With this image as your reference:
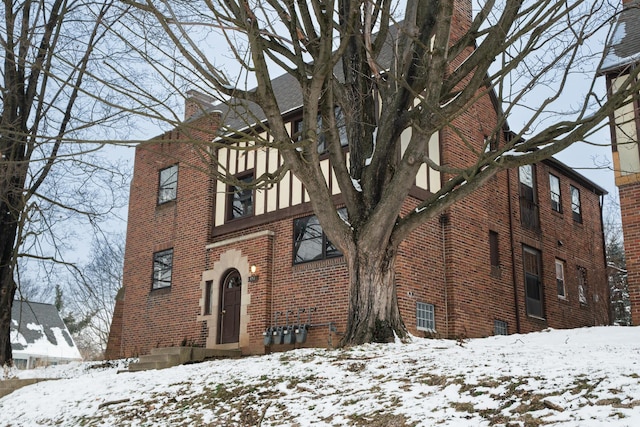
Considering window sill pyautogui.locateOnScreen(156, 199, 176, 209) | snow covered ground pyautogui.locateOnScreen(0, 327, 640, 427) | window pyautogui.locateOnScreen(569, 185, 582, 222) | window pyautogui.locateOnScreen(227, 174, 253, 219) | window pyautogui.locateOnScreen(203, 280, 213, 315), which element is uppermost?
window pyautogui.locateOnScreen(569, 185, 582, 222)

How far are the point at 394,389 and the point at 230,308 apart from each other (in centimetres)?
1197

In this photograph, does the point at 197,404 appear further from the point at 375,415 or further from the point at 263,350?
the point at 263,350

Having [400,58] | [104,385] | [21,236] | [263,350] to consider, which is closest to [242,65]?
[400,58]

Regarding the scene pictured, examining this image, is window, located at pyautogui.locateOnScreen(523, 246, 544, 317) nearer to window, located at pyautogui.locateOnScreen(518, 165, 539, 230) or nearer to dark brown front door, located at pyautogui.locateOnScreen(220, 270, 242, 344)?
window, located at pyautogui.locateOnScreen(518, 165, 539, 230)

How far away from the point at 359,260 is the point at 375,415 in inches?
171

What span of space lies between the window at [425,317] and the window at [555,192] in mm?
8004

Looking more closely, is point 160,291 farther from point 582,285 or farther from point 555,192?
point 582,285

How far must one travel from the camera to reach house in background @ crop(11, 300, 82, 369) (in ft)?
126

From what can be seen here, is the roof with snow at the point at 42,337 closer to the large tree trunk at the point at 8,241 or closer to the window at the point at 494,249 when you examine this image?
the large tree trunk at the point at 8,241

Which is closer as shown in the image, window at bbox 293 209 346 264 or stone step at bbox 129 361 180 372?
stone step at bbox 129 361 180 372

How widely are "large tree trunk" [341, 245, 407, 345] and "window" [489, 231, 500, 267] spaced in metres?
8.58

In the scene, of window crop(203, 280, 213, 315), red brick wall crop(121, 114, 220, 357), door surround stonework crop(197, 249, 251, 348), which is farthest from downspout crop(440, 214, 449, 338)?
red brick wall crop(121, 114, 220, 357)

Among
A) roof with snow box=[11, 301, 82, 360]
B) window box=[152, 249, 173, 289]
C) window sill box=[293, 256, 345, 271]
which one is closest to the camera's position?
window sill box=[293, 256, 345, 271]

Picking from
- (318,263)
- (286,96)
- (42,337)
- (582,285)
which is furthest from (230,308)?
(42,337)
